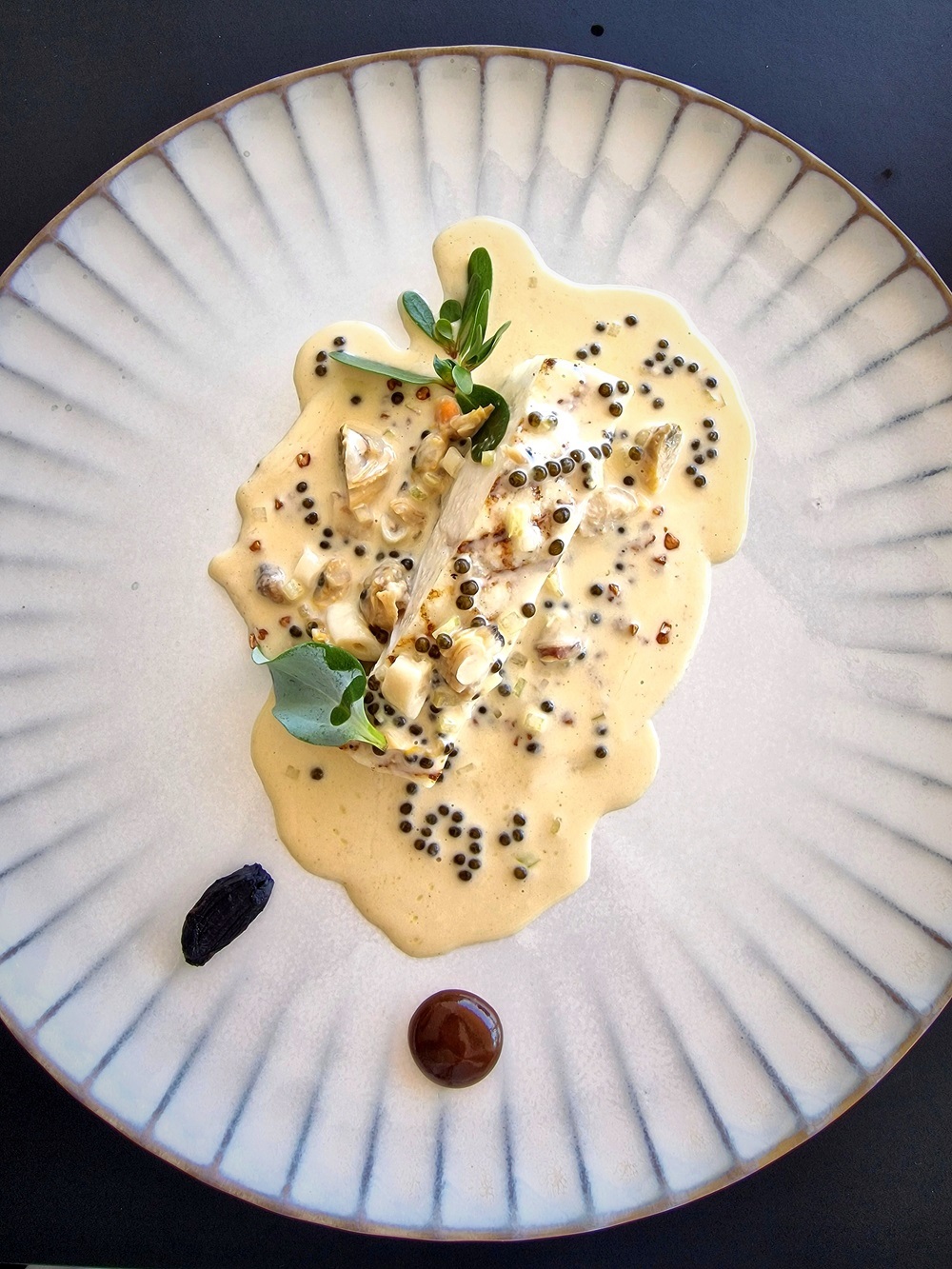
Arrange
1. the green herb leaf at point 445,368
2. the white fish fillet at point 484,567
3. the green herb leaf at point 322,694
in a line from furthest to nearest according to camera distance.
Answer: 1. the green herb leaf at point 445,368
2. the white fish fillet at point 484,567
3. the green herb leaf at point 322,694

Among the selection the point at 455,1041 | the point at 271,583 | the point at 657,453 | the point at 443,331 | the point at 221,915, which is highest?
the point at 443,331

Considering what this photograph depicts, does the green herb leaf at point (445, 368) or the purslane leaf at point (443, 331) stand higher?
the purslane leaf at point (443, 331)

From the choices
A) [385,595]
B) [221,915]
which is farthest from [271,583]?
[221,915]

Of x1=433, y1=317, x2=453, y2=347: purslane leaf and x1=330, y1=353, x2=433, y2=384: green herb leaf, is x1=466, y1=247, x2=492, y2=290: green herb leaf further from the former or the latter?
x1=330, y1=353, x2=433, y2=384: green herb leaf

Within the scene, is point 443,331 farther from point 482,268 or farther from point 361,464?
point 361,464

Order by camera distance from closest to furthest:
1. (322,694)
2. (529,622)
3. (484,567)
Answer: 1. (322,694)
2. (484,567)
3. (529,622)

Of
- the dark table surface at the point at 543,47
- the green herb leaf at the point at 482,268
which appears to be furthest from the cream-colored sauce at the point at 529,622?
the dark table surface at the point at 543,47

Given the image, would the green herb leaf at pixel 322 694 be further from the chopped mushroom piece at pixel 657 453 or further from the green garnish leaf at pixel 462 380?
the chopped mushroom piece at pixel 657 453
